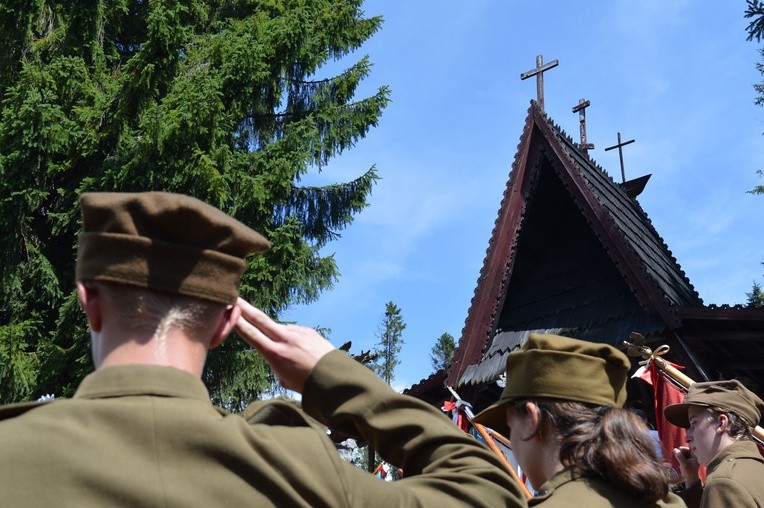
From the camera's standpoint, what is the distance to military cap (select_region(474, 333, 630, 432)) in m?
2.79

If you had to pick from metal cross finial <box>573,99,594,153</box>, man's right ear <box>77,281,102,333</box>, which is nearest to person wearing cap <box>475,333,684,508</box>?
man's right ear <box>77,281,102,333</box>

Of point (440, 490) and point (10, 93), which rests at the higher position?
point (10, 93)

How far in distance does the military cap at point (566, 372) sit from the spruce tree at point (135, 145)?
8811mm

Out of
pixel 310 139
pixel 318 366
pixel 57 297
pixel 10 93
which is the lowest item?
pixel 318 366

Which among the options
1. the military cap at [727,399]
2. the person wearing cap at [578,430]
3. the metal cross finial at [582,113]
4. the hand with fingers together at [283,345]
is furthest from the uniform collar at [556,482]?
the metal cross finial at [582,113]

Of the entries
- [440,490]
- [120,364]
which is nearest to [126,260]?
[120,364]

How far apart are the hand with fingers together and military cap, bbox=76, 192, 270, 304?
0.45ft

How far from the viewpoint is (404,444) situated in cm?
166

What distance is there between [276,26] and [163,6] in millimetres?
1901

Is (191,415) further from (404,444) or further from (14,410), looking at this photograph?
(404,444)

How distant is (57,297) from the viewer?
A: 37.6ft

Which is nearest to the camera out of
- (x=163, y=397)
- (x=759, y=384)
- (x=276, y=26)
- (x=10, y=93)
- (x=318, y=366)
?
(x=163, y=397)

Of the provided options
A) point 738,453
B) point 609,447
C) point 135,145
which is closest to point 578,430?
point 609,447

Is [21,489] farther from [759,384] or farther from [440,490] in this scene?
[759,384]
